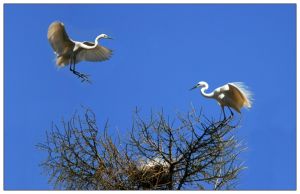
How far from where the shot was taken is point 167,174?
11.2 meters

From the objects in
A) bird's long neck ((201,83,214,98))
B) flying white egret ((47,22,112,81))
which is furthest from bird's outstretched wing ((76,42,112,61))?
bird's long neck ((201,83,214,98))

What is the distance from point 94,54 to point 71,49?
0.48 metres

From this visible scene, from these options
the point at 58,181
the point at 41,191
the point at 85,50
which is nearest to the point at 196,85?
the point at 85,50

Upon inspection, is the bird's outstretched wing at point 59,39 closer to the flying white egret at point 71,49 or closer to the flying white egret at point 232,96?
the flying white egret at point 71,49

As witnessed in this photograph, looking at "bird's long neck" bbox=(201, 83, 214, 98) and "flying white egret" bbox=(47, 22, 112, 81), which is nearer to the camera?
"bird's long neck" bbox=(201, 83, 214, 98)

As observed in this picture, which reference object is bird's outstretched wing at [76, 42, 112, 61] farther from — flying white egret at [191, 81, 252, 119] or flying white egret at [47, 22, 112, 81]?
flying white egret at [191, 81, 252, 119]

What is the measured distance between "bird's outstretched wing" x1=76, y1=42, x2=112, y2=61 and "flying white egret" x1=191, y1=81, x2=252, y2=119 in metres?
2.27

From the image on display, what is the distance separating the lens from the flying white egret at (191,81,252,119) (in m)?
12.7

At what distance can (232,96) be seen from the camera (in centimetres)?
1299

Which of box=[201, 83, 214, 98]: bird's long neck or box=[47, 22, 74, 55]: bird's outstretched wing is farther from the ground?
box=[47, 22, 74, 55]: bird's outstretched wing

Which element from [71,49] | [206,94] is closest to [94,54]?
[71,49]

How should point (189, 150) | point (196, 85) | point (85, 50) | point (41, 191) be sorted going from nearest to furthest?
point (41, 191), point (189, 150), point (196, 85), point (85, 50)

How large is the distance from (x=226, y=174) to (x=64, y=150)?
2155 mm

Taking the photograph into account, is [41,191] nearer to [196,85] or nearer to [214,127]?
[214,127]
